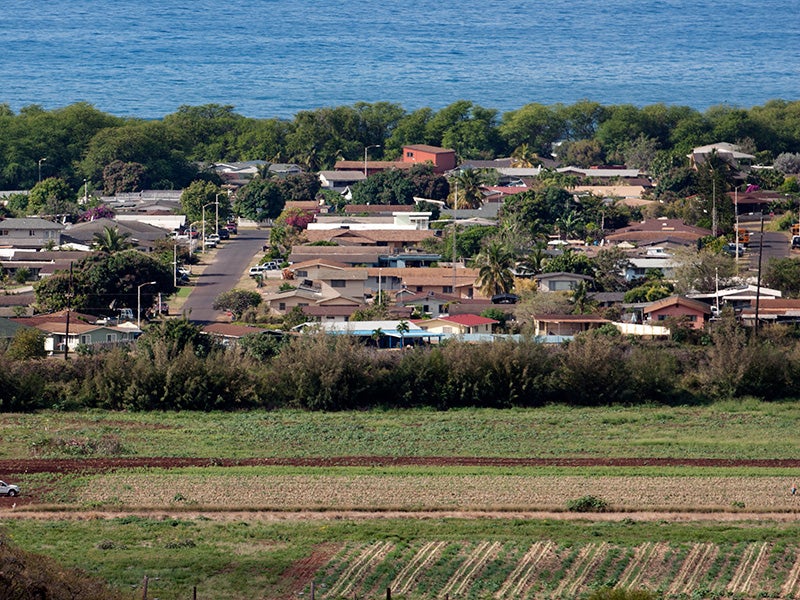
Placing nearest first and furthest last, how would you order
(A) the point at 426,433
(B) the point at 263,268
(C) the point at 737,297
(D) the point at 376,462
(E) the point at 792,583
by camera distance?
(E) the point at 792,583
(D) the point at 376,462
(A) the point at 426,433
(C) the point at 737,297
(B) the point at 263,268

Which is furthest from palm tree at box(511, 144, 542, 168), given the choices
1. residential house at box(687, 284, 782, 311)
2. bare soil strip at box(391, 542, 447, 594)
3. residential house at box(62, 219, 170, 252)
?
bare soil strip at box(391, 542, 447, 594)

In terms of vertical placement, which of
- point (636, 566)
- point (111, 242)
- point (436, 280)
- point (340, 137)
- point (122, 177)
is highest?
point (340, 137)

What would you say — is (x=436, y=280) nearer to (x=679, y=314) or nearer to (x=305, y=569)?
(x=679, y=314)

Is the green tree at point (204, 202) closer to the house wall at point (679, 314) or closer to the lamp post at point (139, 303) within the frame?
the lamp post at point (139, 303)

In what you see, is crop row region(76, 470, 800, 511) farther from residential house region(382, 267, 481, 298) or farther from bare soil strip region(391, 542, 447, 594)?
residential house region(382, 267, 481, 298)

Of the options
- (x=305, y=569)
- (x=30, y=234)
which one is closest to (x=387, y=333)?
(x=305, y=569)
